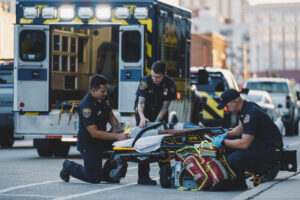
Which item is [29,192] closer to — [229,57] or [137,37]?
[137,37]

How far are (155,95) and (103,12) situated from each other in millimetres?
3836

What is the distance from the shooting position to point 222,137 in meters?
10.1

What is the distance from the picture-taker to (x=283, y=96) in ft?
96.3

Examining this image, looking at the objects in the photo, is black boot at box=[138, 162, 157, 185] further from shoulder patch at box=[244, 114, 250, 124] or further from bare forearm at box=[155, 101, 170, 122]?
shoulder patch at box=[244, 114, 250, 124]

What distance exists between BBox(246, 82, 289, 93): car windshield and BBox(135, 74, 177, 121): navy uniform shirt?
1740cm

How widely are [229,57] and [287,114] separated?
129 m

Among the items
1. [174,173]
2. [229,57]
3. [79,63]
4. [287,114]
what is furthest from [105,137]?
[229,57]

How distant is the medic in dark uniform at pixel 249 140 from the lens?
986 centimetres

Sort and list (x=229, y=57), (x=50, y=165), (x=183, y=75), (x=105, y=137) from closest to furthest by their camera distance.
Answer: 1. (x=105, y=137)
2. (x=50, y=165)
3. (x=183, y=75)
4. (x=229, y=57)

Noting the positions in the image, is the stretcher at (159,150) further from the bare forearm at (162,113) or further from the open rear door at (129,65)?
the open rear door at (129,65)

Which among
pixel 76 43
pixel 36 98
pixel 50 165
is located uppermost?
pixel 76 43

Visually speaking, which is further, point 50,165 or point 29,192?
point 50,165

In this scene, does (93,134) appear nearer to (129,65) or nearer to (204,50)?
(129,65)

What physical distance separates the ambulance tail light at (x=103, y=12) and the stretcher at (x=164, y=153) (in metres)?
5.27
